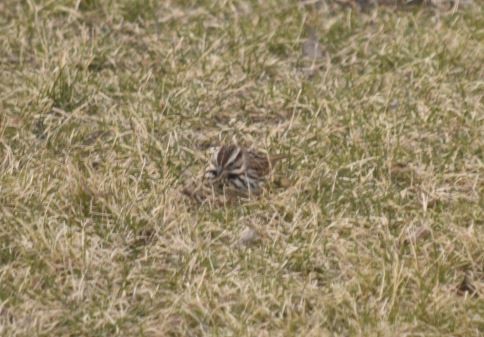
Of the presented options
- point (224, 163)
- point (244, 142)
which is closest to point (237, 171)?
point (224, 163)

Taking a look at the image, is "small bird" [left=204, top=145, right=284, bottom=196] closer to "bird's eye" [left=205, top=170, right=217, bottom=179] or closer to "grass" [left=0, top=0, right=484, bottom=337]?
"bird's eye" [left=205, top=170, right=217, bottom=179]

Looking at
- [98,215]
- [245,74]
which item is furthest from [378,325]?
[245,74]

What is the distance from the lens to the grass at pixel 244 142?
656 centimetres

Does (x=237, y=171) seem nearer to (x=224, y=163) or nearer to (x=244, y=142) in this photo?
(x=224, y=163)

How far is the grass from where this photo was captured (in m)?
6.56

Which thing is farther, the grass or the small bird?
the small bird

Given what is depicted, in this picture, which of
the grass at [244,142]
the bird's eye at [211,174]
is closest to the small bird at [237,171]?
the bird's eye at [211,174]

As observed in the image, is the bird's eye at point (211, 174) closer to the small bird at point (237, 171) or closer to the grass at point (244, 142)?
the small bird at point (237, 171)

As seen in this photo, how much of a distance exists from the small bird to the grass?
10 centimetres

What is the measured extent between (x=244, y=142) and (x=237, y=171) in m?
0.70

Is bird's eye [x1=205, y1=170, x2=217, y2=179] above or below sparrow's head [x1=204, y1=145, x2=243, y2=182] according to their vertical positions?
below

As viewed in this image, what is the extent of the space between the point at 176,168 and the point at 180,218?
0.67m

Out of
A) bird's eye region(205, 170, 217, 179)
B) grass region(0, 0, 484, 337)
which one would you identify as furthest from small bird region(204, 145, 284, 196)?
grass region(0, 0, 484, 337)

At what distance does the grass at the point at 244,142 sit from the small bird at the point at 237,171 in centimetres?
10
